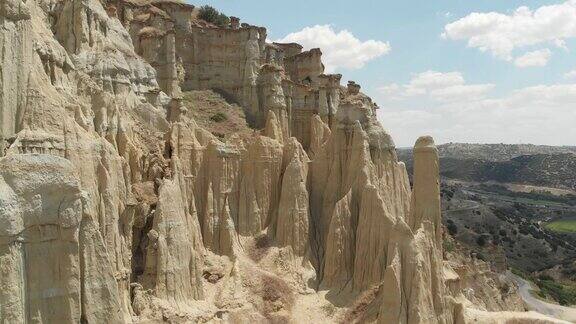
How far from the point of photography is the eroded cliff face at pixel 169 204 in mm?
16688

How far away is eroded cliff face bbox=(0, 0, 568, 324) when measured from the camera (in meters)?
16.7

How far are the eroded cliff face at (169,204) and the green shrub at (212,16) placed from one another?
14.2 metres

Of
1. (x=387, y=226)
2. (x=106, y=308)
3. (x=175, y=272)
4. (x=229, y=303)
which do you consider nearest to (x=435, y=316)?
(x=387, y=226)

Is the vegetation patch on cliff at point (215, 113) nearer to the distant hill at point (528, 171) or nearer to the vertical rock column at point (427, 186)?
the vertical rock column at point (427, 186)

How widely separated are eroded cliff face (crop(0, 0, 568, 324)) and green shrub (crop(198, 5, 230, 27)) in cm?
1422

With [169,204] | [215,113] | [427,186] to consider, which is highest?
[215,113]

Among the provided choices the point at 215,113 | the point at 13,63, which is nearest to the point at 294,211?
the point at 215,113

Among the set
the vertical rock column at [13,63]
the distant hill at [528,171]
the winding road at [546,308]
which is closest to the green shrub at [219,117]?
the vertical rock column at [13,63]

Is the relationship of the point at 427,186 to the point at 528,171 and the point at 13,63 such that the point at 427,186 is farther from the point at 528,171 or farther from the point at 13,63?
the point at 528,171

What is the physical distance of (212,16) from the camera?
53.2m

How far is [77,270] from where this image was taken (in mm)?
17141

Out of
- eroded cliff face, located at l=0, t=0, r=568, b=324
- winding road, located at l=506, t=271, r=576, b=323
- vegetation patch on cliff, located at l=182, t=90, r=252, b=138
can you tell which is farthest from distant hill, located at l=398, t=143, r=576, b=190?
eroded cliff face, located at l=0, t=0, r=568, b=324

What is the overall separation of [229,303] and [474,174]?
176530mm

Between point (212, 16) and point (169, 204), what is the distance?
32493mm
